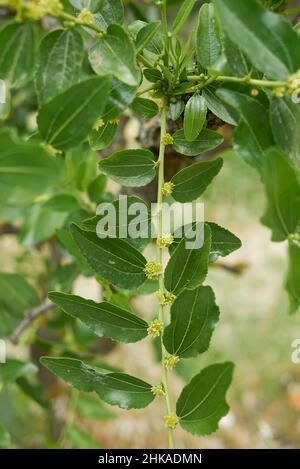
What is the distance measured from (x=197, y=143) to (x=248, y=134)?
10cm

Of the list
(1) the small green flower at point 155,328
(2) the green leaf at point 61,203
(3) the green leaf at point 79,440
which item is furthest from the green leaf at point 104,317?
(3) the green leaf at point 79,440

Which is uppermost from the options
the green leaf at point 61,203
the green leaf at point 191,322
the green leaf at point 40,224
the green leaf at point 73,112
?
the green leaf at point 40,224

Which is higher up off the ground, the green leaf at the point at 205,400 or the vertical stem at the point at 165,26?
the vertical stem at the point at 165,26

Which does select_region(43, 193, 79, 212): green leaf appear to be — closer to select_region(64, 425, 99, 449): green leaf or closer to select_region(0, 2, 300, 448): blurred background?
select_region(0, 2, 300, 448): blurred background

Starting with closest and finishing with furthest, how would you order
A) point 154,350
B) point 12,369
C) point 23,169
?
point 23,169, point 12,369, point 154,350

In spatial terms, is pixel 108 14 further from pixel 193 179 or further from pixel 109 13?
pixel 193 179

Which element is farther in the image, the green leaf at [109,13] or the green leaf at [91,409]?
the green leaf at [91,409]

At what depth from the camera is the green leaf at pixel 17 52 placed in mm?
330

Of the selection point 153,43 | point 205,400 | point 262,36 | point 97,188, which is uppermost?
point 97,188

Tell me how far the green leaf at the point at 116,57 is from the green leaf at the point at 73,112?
29 millimetres

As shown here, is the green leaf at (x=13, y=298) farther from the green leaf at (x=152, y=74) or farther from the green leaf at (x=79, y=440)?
the green leaf at (x=152, y=74)

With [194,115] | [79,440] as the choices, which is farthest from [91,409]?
[194,115]

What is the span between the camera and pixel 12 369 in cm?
67
